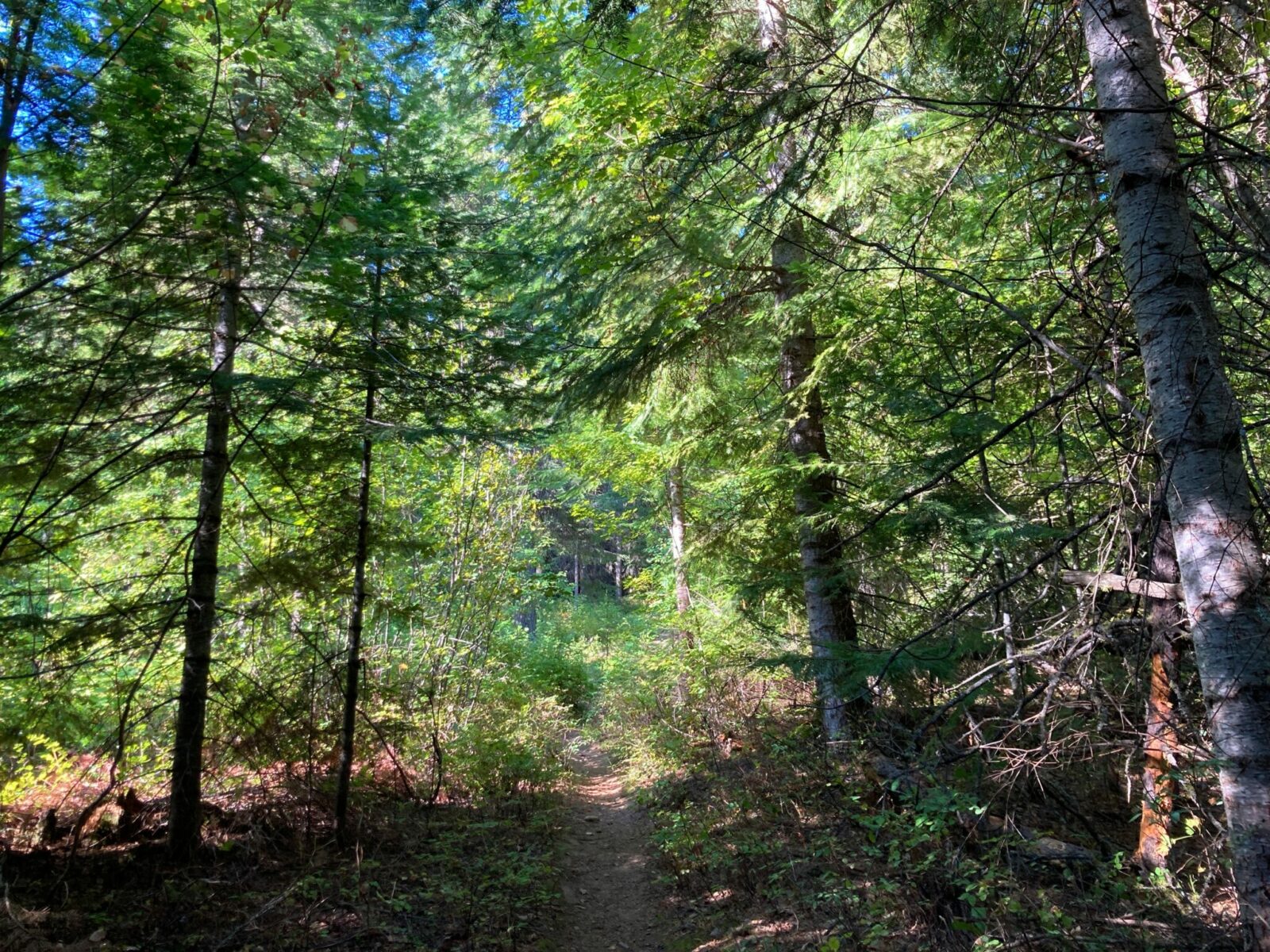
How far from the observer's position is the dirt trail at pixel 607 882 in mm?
6562

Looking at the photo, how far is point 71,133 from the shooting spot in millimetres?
5191

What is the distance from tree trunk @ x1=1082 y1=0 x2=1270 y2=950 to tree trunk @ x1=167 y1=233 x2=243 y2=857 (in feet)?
21.4

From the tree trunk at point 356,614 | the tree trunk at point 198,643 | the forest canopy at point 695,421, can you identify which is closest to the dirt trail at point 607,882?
the forest canopy at point 695,421

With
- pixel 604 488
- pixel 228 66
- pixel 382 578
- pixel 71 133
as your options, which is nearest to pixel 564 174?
pixel 228 66

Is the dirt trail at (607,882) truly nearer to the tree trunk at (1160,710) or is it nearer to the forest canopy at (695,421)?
the forest canopy at (695,421)

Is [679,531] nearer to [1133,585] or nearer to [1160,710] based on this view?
[1160,710]

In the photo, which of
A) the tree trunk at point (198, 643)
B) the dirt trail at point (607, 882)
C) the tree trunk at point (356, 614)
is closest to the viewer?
the tree trunk at point (198, 643)

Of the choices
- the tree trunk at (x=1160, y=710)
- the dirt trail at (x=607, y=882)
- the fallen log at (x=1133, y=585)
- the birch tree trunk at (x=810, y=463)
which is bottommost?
the dirt trail at (x=607, y=882)

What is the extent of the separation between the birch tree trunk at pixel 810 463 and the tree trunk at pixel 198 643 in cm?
600

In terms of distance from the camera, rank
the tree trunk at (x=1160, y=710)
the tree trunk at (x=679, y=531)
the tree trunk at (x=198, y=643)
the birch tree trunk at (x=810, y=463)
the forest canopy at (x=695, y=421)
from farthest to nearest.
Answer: the tree trunk at (x=679, y=531) < the birch tree trunk at (x=810, y=463) < the tree trunk at (x=198, y=643) < the tree trunk at (x=1160, y=710) < the forest canopy at (x=695, y=421)

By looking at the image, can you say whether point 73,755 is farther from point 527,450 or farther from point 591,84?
point 591,84

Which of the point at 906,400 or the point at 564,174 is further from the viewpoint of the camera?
the point at 564,174

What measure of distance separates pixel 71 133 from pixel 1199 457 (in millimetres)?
7520

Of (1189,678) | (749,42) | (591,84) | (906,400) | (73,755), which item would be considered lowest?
(73,755)
